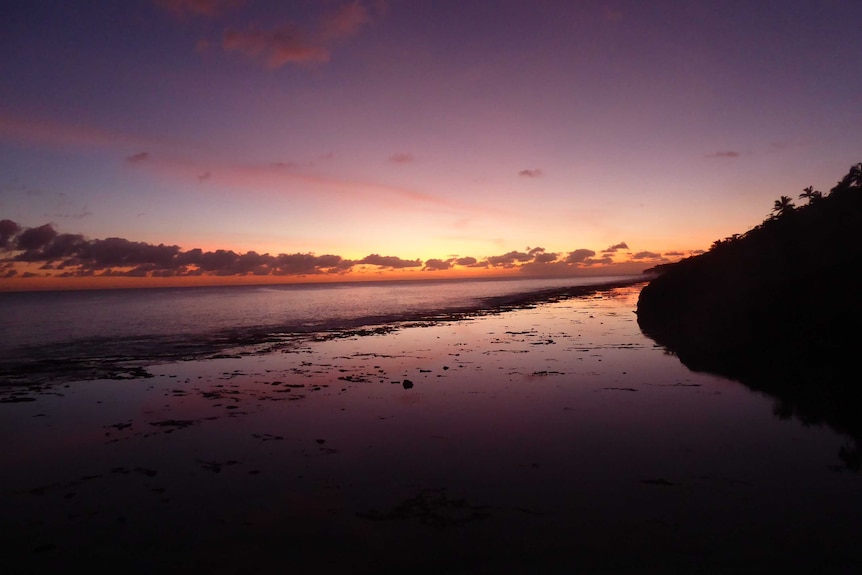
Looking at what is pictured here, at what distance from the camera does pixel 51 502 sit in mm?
10602

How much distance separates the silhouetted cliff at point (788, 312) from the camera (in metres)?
18.0

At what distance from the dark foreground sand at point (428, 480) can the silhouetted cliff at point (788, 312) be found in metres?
2.66

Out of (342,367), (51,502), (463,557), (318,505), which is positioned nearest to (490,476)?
(463,557)

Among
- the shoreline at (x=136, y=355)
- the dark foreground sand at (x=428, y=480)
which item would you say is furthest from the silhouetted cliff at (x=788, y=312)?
the shoreline at (x=136, y=355)

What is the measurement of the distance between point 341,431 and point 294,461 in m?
2.63

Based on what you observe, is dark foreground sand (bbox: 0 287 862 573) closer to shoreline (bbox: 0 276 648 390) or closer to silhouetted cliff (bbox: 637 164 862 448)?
silhouetted cliff (bbox: 637 164 862 448)

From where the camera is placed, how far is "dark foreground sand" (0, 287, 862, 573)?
26.3ft

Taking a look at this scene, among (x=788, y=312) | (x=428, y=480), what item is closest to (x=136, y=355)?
(x=428, y=480)

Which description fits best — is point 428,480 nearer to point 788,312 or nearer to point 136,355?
point 788,312

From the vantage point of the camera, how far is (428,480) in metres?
11.1

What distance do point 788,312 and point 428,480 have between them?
895 inches

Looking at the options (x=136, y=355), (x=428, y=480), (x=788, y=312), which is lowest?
(x=136, y=355)

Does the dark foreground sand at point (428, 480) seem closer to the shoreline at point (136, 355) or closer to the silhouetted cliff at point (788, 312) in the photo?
the silhouetted cliff at point (788, 312)

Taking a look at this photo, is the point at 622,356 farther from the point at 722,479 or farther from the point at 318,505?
the point at 318,505
